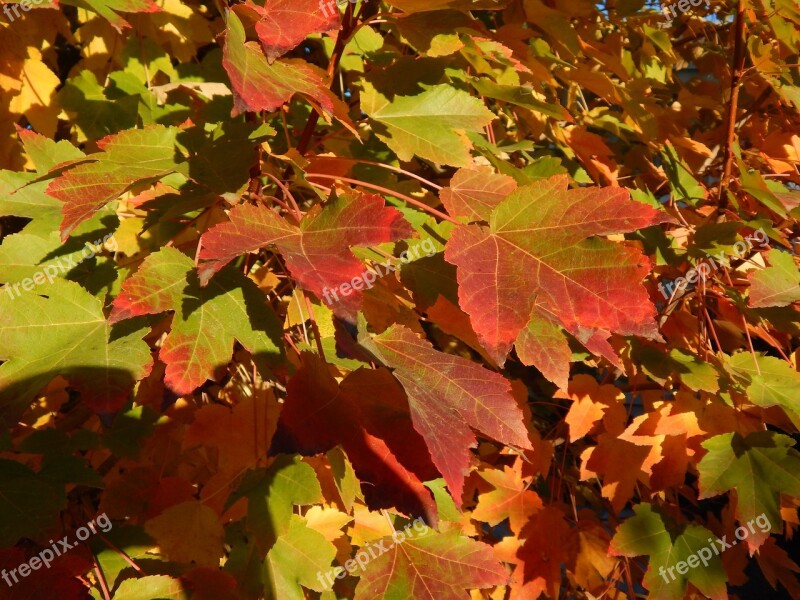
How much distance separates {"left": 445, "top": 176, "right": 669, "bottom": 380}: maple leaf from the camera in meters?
0.82

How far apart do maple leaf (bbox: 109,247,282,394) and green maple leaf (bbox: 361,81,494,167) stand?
407 millimetres

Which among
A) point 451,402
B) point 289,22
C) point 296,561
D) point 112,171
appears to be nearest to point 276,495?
point 296,561

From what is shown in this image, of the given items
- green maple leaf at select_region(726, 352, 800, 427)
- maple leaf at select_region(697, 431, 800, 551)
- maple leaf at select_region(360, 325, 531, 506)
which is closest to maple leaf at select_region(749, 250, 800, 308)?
green maple leaf at select_region(726, 352, 800, 427)

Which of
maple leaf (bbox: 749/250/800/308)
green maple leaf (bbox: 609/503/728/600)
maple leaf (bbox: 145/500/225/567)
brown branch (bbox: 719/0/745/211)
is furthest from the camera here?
brown branch (bbox: 719/0/745/211)

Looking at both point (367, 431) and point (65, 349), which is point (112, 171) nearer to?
point (65, 349)

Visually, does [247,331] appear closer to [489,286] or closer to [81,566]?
[489,286]

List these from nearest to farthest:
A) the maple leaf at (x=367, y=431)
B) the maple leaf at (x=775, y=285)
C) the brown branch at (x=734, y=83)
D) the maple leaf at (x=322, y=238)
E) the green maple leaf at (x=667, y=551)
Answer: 1. the maple leaf at (x=322, y=238)
2. the maple leaf at (x=367, y=431)
3. the maple leaf at (x=775, y=285)
4. the green maple leaf at (x=667, y=551)
5. the brown branch at (x=734, y=83)

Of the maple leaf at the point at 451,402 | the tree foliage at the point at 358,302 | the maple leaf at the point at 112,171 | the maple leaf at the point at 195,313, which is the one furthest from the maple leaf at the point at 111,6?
the maple leaf at the point at 451,402

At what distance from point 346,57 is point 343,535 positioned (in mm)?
1004

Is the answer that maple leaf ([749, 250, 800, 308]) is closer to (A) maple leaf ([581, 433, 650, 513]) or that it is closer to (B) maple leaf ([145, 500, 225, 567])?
(A) maple leaf ([581, 433, 650, 513])

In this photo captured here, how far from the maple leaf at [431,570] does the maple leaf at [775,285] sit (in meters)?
0.68

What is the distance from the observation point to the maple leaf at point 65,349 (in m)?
0.90

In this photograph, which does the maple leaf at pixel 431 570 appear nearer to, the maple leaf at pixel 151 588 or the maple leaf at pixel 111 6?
the maple leaf at pixel 151 588

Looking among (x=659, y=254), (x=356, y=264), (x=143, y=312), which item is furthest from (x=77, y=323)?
(x=659, y=254)
